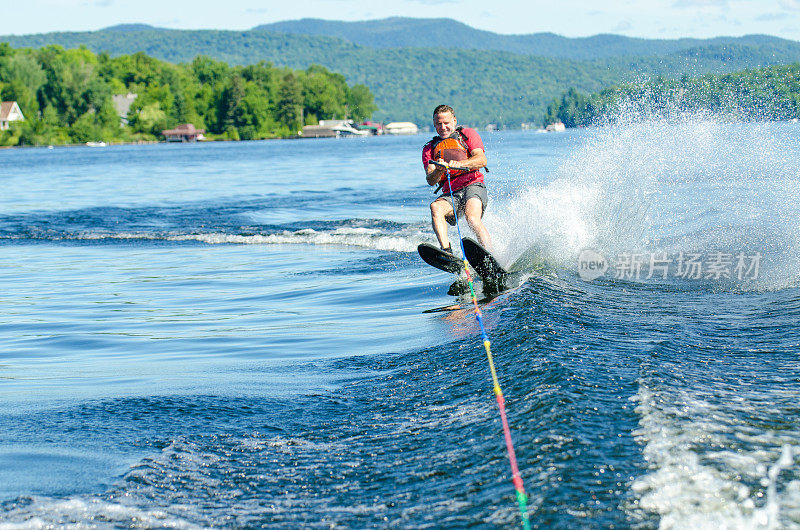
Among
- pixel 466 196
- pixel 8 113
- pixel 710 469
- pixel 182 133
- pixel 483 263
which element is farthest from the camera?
pixel 182 133

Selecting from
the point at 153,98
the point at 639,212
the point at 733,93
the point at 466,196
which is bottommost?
the point at 639,212

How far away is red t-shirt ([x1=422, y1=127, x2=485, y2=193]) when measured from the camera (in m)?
8.05

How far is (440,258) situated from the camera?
26.7 ft

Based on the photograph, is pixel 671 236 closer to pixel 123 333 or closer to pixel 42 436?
pixel 123 333

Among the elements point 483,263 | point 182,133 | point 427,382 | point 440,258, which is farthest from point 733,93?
point 182,133

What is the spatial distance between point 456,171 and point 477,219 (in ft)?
1.77

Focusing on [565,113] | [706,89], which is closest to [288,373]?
[706,89]

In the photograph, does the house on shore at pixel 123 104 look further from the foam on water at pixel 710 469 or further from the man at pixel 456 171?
the foam on water at pixel 710 469

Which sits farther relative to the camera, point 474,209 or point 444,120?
point 474,209

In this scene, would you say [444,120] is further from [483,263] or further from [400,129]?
[400,129]

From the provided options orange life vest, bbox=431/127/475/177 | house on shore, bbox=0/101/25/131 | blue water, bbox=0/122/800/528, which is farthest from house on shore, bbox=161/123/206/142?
orange life vest, bbox=431/127/475/177

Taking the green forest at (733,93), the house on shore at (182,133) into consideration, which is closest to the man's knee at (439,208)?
the green forest at (733,93)

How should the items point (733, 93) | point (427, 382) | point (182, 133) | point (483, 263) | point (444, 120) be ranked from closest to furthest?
point (427, 382)
point (483, 263)
point (444, 120)
point (733, 93)
point (182, 133)

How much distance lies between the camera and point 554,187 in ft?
33.3
